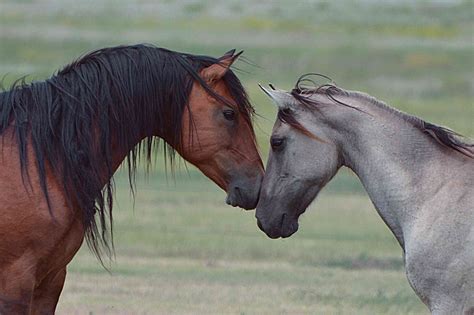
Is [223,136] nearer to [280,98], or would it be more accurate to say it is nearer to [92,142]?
[280,98]

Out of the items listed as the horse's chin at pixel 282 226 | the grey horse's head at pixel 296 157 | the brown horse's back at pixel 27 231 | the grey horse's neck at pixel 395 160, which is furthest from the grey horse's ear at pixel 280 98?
the brown horse's back at pixel 27 231

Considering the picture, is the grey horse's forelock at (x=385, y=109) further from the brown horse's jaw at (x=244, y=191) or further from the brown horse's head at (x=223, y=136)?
the brown horse's jaw at (x=244, y=191)

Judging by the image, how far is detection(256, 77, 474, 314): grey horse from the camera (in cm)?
651

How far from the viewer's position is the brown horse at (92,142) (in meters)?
6.68

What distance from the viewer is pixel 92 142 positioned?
6973 millimetres

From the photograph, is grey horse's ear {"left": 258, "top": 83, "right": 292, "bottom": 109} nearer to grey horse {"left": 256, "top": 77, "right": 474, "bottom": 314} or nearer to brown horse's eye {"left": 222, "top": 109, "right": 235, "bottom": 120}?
grey horse {"left": 256, "top": 77, "right": 474, "bottom": 314}

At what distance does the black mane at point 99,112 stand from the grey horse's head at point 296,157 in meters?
0.31

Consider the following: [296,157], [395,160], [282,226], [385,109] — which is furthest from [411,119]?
[282,226]

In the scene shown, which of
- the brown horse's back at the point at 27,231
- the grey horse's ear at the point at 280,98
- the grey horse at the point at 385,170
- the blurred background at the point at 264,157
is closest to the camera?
the grey horse at the point at 385,170

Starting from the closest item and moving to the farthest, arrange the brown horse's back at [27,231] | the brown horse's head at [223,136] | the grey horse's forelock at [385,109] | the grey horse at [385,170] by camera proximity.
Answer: the grey horse at [385,170] < the brown horse's back at [27,231] < the grey horse's forelock at [385,109] < the brown horse's head at [223,136]

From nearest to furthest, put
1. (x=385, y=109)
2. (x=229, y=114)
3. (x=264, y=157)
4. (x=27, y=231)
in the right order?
(x=27, y=231)
(x=385, y=109)
(x=229, y=114)
(x=264, y=157)

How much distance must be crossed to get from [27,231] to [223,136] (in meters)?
1.29

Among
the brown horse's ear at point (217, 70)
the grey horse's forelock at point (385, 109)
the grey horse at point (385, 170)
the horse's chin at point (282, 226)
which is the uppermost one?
the brown horse's ear at point (217, 70)

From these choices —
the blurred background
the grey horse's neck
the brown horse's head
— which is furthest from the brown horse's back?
the blurred background
